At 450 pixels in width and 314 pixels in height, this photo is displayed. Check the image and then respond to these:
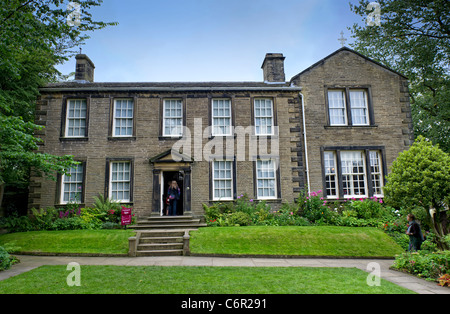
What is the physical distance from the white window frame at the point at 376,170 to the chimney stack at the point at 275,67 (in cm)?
669

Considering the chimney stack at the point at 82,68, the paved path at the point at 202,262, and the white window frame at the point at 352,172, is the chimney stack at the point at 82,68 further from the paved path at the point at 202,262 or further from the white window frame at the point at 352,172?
the white window frame at the point at 352,172

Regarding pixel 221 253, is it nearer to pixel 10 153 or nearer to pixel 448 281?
pixel 448 281

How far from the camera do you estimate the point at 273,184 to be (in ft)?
49.8

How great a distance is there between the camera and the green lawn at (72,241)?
33.5 ft

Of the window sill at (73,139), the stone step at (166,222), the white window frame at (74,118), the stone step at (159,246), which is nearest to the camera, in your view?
the stone step at (159,246)

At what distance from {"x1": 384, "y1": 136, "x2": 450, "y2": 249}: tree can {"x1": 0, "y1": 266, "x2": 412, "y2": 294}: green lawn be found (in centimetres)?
356

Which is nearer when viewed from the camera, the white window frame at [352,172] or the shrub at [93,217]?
the shrub at [93,217]

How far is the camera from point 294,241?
10828mm

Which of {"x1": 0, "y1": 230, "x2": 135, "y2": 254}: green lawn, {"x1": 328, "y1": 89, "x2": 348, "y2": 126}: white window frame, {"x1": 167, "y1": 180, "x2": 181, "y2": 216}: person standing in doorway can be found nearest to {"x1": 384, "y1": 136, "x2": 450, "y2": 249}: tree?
{"x1": 328, "y1": 89, "x2": 348, "y2": 126}: white window frame

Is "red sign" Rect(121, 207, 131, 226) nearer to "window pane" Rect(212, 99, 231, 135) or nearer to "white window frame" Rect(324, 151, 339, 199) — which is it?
→ "window pane" Rect(212, 99, 231, 135)

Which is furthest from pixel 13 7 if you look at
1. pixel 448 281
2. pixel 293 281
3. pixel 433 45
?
pixel 433 45

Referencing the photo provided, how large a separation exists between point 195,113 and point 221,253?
8298 millimetres

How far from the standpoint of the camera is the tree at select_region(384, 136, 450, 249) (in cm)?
920

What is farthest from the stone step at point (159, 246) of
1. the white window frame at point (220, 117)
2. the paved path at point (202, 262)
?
the white window frame at point (220, 117)
